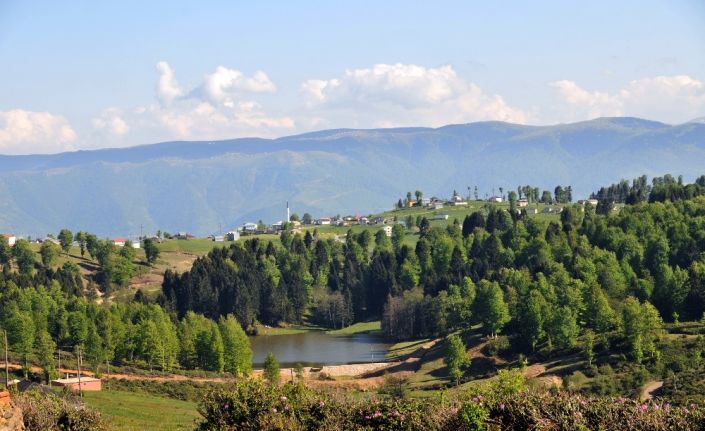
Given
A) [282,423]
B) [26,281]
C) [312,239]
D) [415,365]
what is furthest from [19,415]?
[312,239]

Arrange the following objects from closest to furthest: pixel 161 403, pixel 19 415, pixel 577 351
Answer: pixel 19 415 → pixel 161 403 → pixel 577 351

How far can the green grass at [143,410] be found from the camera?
53.3 meters

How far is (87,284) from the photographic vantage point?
15650 centimetres

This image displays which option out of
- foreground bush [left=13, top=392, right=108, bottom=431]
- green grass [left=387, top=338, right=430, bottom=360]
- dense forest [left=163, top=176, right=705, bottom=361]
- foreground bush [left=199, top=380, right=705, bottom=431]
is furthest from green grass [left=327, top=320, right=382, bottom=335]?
foreground bush [left=199, top=380, right=705, bottom=431]

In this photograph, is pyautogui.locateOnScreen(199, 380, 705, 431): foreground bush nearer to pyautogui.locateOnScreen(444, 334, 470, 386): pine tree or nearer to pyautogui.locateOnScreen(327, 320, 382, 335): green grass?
pyautogui.locateOnScreen(444, 334, 470, 386): pine tree

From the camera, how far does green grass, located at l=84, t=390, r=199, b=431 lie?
2098 inches

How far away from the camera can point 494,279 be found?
420ft

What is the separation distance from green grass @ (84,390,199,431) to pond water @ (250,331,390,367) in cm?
3694

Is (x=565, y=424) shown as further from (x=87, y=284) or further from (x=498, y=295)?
(x=87, y=284)

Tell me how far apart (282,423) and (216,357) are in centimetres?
6707

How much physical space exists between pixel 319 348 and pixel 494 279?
22.5 metres

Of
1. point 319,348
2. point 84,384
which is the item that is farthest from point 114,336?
point 319,348

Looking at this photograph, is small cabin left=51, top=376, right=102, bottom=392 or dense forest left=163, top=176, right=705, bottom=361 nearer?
small cabin left=51, top=376, right=102, bottom=392

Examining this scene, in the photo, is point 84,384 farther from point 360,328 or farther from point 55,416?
point 360,328
